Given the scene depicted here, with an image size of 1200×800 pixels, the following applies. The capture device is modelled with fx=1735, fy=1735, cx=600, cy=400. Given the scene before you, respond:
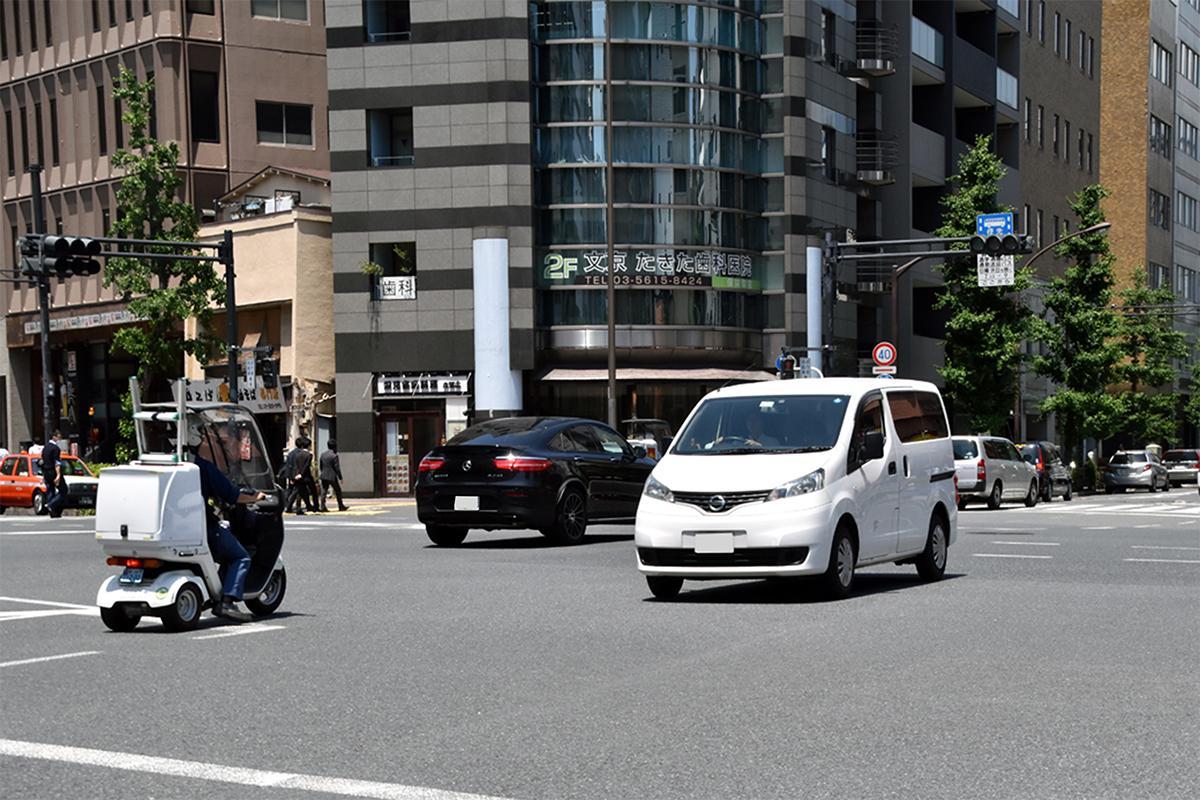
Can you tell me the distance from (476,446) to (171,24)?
36582mm

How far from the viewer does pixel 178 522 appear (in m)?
12.3

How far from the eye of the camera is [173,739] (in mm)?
8055

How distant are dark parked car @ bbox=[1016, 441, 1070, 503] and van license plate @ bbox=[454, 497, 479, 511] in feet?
76.2

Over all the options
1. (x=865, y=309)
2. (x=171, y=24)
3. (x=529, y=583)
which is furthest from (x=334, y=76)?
(x=529, y=583)

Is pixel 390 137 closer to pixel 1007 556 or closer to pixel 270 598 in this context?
pixel 1007 556

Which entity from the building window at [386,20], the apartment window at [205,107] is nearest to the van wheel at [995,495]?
the building window at [386,20]

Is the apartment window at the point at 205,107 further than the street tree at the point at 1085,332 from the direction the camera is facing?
No

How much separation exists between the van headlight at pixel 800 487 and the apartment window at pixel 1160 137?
81.7 metres

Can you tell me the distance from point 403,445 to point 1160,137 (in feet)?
186

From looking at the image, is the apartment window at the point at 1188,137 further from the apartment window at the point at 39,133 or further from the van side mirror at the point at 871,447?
the van side mirror at the point at 871,447

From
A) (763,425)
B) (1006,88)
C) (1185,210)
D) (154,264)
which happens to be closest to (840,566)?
(763,425)

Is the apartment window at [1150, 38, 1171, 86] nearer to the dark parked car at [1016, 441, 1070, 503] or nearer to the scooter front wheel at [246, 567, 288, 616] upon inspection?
the dark parked car at [1016, 441, 1070, 503]

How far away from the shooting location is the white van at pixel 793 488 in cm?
1410

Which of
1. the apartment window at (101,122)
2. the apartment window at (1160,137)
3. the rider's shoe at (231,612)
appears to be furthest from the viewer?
the apartment window at (1160,137)
